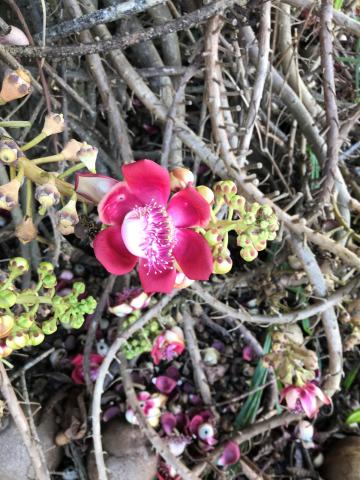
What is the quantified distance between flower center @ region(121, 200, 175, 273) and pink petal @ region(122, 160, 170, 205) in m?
0.02

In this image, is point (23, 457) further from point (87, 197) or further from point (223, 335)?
point (87, 197)

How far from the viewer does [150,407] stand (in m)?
1.59

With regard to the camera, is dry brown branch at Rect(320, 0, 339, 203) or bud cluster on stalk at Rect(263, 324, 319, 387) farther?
bud cluster on stalk at Rect(263, 324, 319, 387)

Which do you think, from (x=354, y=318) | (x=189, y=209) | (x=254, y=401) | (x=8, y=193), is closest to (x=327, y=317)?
(x=354, y=318)

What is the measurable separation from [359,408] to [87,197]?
1.43 metres

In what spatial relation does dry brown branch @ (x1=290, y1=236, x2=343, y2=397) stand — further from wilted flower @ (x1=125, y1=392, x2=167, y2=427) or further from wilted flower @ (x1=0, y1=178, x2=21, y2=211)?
wilted flower @ (x1=0, y1=178, x2=21, y2=211)

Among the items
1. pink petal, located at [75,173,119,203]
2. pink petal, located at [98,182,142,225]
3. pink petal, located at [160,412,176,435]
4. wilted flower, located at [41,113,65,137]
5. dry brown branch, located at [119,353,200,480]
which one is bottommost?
pink petal, located at [160,412,176,435]

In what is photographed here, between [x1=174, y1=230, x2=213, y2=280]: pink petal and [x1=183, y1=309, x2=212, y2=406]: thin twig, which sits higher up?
[x1=174, y1=230, x2=213, y2=280]: pink petal

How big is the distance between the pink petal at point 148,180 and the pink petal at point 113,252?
0.26ft

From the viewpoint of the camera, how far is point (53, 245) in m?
1.36

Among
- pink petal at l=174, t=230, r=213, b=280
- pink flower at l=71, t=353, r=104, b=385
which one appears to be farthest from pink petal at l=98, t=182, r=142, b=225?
pink flower at l=71, t=353, r=104, b=385

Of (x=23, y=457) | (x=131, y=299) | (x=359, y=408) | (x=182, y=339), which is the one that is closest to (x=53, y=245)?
(x=131, y=299)

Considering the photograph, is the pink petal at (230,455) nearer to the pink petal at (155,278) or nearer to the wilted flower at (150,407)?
the wilted flower at (150,407)

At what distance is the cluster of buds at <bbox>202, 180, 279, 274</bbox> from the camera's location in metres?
0.86
